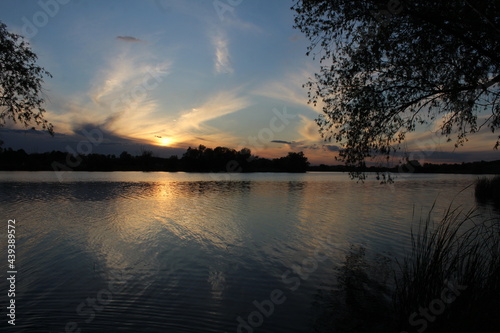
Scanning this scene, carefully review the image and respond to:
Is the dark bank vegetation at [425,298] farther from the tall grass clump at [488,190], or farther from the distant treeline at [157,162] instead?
the distant treeline at [157,162]

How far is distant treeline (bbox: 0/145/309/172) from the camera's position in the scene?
100m

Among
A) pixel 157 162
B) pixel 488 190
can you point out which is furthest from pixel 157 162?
pixel 488 190

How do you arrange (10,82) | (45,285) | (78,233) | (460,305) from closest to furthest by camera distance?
(460,305) → (45,285) → (10,82) → (78,233)

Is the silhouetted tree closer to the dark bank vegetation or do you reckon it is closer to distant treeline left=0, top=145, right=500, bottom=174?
distant treeline left=0, top=145, right=500, bottom=174

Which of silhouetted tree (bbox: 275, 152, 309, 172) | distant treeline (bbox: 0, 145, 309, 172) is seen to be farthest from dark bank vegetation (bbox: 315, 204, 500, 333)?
silhouetted tree (bbox: 275, 152, 309, 172)

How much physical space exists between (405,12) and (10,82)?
43.8ft

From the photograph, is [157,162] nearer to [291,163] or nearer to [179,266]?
[291,163]

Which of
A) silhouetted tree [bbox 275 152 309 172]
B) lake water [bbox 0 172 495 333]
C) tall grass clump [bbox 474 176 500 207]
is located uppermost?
silhouetted tree [bbox 275 152 309 172]

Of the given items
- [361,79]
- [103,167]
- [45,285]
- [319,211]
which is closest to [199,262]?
[45,285]

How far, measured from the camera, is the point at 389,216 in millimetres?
19531

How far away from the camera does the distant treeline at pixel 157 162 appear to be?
100 meters

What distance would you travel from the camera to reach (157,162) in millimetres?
146125

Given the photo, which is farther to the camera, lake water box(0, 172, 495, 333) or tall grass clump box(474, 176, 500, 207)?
tall grass clump box(474, 176, 500, 207)

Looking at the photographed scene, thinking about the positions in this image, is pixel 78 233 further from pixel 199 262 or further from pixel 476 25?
pixel 476 25
